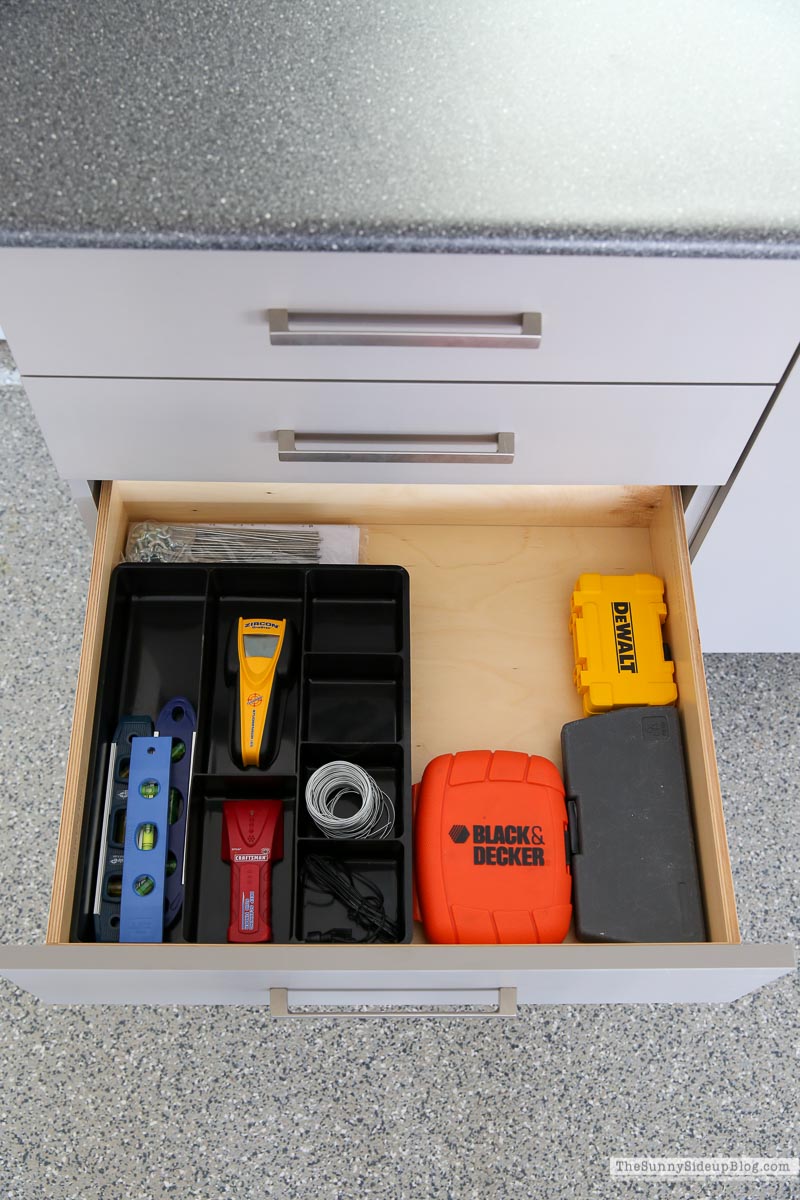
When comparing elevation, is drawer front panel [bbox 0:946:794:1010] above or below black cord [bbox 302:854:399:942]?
below

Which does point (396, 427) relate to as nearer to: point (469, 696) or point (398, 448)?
point (398, 448)

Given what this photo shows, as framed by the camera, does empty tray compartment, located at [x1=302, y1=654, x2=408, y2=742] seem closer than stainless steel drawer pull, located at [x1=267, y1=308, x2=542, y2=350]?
No

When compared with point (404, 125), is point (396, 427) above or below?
below

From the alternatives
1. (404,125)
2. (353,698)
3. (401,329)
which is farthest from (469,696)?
(404,125)

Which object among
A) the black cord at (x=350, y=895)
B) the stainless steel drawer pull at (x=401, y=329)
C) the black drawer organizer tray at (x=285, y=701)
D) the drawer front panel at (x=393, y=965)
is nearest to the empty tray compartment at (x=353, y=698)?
the black drawer organizer tray at (x=285, y=701)

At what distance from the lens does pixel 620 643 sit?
1.16m

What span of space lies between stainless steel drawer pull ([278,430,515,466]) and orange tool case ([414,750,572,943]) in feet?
1.05

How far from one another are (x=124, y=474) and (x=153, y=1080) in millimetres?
780

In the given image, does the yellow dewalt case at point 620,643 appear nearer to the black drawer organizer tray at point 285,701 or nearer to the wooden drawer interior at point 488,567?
the wooden drawer interior at point 488,567

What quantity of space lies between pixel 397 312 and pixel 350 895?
0.60 metres

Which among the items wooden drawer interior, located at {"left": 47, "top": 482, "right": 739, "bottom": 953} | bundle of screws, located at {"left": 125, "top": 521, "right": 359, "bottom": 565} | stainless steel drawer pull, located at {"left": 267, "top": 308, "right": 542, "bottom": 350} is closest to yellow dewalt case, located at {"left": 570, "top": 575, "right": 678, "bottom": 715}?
wooden drawer interior, located at {"left": 47, "top": 482, "right": 739, "bottom": 953}

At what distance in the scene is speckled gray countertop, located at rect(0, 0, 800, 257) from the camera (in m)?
0.77

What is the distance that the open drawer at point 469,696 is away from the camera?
2.92ft

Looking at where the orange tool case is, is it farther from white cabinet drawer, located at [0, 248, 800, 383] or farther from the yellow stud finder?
white cabinet drawer, located at [0, 248, 800, 383]
